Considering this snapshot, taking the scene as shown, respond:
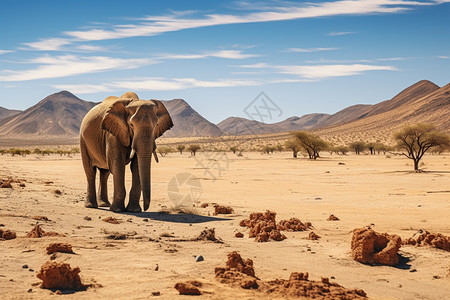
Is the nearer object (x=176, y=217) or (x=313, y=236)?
(x=313, y=236)

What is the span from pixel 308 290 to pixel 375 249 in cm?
318

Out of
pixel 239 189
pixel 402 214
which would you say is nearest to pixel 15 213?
pixel 402 214

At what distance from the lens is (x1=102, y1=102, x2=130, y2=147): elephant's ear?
14.6m

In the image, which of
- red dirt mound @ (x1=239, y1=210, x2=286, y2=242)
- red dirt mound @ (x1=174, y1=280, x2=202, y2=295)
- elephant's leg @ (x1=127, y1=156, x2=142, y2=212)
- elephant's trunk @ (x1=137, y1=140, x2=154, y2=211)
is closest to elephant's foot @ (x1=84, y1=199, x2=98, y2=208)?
elephant's leg @ (x1=127, y1=156, x2=142, y2=212)

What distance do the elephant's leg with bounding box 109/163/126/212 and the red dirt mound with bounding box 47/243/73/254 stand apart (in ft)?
21.2

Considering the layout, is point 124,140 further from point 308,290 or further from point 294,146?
point 294,146

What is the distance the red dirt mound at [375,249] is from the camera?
891cm

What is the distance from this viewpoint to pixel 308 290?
258 inches

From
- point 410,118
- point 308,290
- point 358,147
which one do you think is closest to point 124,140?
point 308,290

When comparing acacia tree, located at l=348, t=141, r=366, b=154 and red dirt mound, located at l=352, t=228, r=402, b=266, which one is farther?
acacia tree, located at l=348, t=141, r=366, b=154

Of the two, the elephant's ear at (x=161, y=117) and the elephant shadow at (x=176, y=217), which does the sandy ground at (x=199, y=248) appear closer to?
the elephant shadow at (x=176, y=217)

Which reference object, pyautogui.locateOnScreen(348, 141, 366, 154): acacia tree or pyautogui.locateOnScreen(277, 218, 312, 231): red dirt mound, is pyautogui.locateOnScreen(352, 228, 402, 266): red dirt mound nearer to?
pyautogui.locateOnScreen(277, 218, 312, 231): red dirt mound

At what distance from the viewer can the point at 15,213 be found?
41.3 feet

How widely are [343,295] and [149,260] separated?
3263 mm
